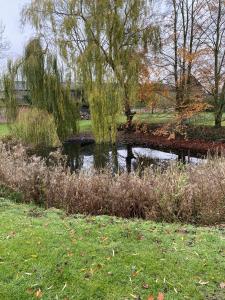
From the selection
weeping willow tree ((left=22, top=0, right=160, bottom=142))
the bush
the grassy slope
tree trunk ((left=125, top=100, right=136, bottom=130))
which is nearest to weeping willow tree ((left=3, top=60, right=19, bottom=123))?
the bush

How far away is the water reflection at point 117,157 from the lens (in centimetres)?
1311

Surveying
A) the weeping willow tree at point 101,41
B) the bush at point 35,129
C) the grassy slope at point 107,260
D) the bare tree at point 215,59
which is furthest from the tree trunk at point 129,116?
the grassy slope at point 107,260

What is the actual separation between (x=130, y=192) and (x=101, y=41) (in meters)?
12.3

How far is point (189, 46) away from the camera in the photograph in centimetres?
2038

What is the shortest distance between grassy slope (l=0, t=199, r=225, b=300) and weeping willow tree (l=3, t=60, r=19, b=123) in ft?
42.2

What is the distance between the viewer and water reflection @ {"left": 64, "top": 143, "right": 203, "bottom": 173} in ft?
43.0

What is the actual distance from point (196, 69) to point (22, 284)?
60.4 feet

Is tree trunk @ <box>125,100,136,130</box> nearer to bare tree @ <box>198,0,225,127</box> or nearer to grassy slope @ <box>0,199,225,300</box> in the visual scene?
bare tree @ <box>198,0,225,127</box>

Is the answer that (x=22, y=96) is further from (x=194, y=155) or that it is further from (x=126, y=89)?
(x=194, y=155)

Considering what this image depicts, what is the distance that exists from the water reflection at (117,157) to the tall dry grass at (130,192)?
5.57 m

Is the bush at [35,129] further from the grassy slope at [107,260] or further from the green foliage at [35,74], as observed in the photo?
the grassy slope at [107,260]

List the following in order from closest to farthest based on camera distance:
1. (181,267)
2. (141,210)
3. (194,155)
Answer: (181,267)
(141,210)
(194,155)

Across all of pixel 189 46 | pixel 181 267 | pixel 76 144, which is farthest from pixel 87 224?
pixel 189 46

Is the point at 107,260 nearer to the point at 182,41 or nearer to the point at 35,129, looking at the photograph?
the point at 35,129
